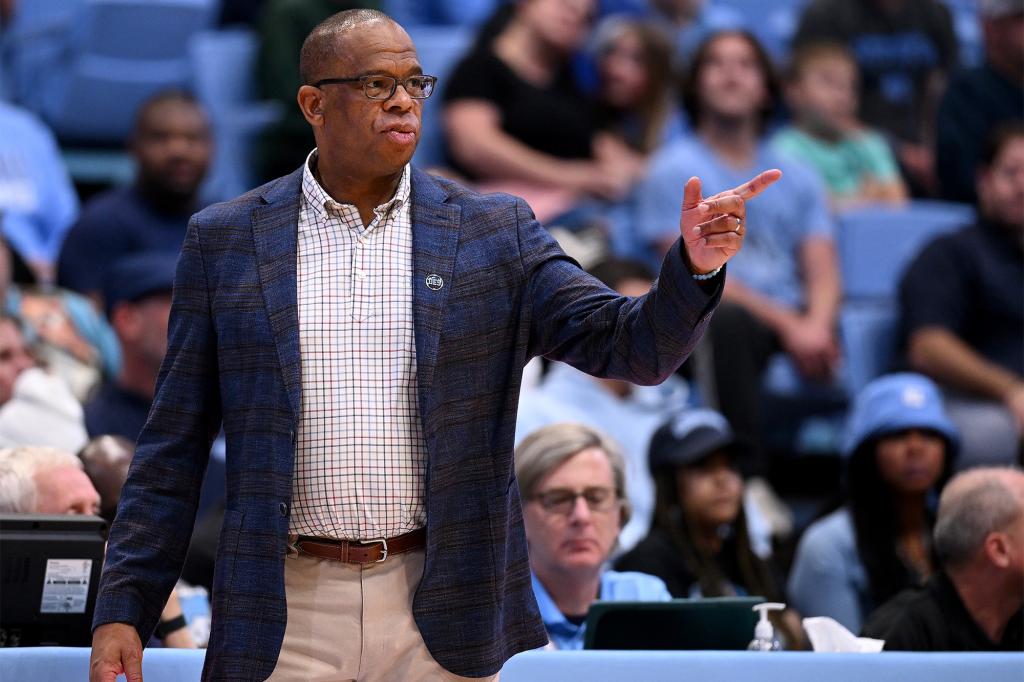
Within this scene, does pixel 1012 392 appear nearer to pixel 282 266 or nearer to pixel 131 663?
pixel 282 266

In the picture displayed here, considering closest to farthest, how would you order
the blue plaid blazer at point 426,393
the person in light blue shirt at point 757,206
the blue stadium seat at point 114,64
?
the blue plaid blazer at point 426,393
the person in light blue shirt at point 757,206
the blue stadium seat at point 114,64

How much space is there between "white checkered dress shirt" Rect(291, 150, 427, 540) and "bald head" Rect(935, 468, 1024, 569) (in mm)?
1785

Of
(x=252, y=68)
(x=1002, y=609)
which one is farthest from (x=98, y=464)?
(x=252, y=68)

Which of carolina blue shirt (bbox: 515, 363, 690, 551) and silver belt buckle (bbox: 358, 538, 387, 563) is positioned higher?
carolina blue shirt (bbox: 515, 363, 690, 551)

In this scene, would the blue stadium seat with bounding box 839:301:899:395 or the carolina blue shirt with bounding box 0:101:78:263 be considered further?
the carolina blue shirt with bounding box 0:101:78:263

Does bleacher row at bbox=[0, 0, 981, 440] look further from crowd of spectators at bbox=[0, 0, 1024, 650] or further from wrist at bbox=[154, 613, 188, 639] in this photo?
wrist at bbox=[154, 613, 188, 639]

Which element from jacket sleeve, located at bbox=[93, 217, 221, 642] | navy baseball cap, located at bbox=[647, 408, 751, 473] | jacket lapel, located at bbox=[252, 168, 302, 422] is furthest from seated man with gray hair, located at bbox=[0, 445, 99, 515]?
navy baseball cap, located at bbox=[647, 408, 751, 473]

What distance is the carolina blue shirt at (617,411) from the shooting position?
503 centimetres

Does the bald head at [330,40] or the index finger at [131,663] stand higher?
the bald head at [330,40]

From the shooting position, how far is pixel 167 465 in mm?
2223

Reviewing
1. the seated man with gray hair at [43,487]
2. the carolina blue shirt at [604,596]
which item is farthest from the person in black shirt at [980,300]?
the seated man with gray hair at [43,487]

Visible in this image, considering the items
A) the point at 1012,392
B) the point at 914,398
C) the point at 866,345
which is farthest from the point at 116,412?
the point at 1012,392

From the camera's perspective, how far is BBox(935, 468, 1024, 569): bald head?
140 inches

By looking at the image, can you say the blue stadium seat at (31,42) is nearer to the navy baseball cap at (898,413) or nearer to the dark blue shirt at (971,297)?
the dark blue shirt at (971,297)
